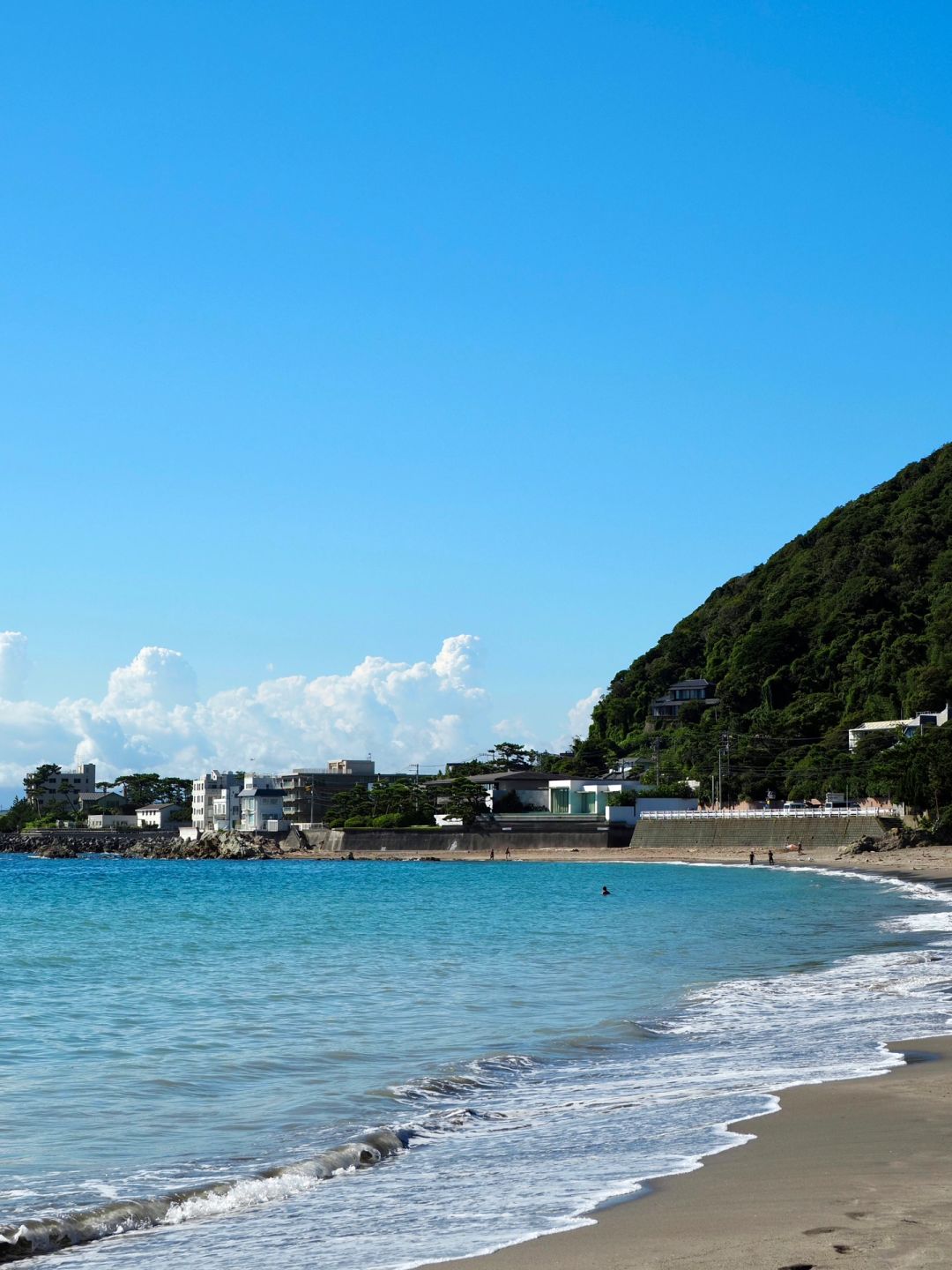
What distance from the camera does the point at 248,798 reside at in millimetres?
157125

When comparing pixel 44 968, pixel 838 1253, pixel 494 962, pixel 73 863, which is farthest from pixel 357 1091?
pixel 73 863

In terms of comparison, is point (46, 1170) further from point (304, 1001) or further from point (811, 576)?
point (811, 576)

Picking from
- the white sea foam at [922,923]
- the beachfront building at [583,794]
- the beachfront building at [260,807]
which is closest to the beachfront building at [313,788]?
the beachfront building at [260,807]

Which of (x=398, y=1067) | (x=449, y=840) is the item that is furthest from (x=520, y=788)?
(x=398, y=1067)

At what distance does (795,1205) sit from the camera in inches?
289

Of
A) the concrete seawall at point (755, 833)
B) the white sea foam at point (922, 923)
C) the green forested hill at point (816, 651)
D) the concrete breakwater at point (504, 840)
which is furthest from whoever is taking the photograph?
the green forested hill at point (816, 651)

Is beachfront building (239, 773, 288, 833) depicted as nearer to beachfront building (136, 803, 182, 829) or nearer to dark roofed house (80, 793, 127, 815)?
beachfront building (136, 803, 182, 829)

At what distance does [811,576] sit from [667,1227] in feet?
503

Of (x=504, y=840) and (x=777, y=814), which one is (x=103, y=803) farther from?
(x=777, y=814)

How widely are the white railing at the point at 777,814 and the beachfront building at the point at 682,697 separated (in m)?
44.4

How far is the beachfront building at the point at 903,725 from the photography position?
10712 centimetres

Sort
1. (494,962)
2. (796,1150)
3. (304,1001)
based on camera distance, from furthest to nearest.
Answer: (494,962) < (304,1001) < (796,1150)

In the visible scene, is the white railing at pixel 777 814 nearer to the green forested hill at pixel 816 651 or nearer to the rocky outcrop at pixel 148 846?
the green forested hill at pixel 816 651

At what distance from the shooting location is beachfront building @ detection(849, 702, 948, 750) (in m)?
107
